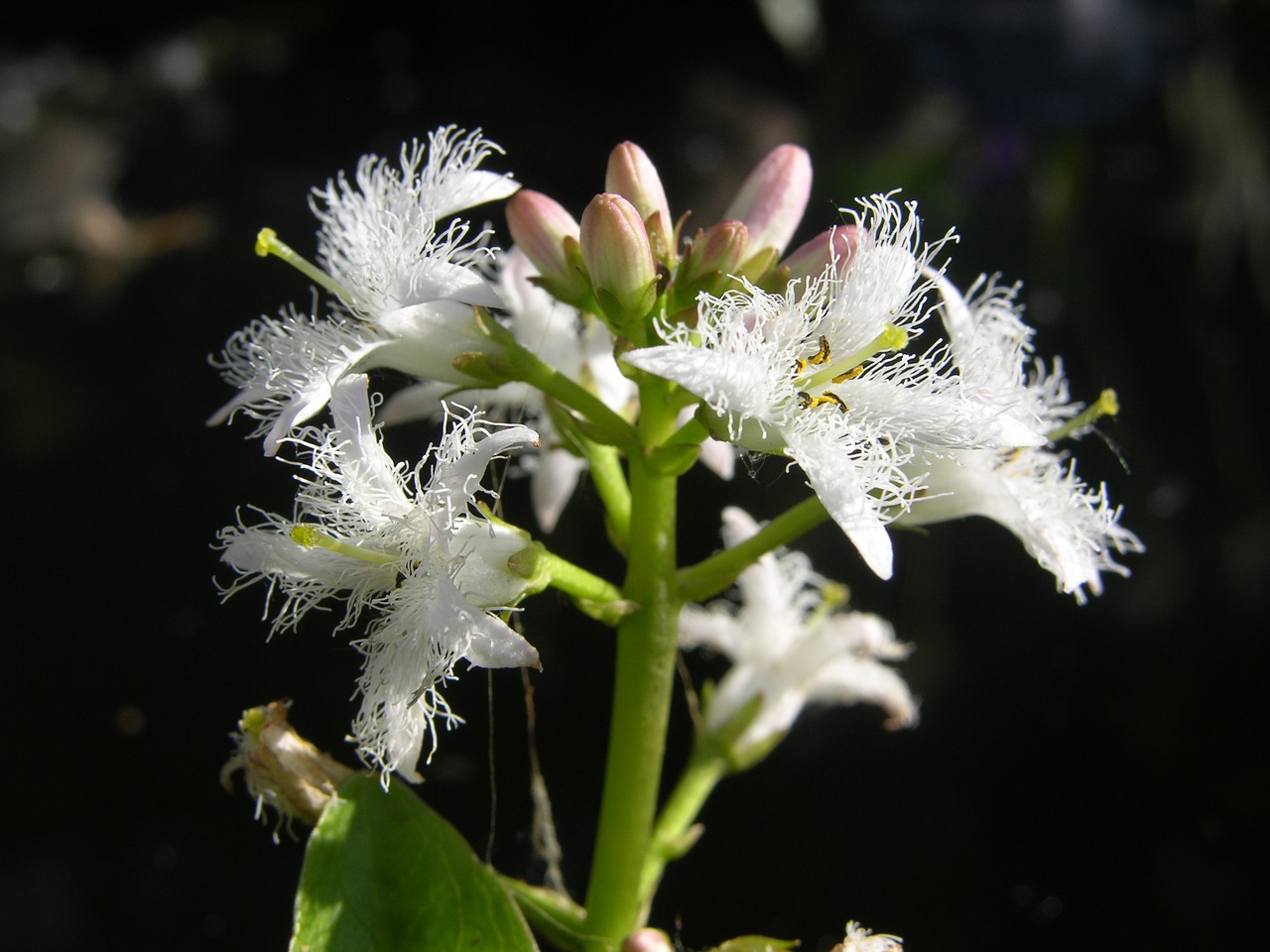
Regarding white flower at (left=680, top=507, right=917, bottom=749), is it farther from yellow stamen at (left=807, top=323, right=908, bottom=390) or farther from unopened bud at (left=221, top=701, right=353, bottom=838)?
unopened bud at (left=221, top=701, right=353, bottom=838)

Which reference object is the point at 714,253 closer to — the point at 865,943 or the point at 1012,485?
the point at 1012,485

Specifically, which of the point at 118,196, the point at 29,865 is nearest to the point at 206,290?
the point at 118,196

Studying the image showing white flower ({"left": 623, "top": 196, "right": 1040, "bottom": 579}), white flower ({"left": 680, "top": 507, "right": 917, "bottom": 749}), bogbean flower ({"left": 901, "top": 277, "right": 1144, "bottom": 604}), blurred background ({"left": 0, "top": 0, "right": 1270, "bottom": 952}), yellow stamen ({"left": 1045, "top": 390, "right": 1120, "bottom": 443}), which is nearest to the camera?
white flower ({"left": 623, "top": 196, "right": 1040, "bottom": 579})

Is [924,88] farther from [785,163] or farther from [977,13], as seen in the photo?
[785,163]

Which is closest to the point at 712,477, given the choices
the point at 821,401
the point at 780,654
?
the point at 780,654

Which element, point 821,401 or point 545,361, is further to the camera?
point 545,361

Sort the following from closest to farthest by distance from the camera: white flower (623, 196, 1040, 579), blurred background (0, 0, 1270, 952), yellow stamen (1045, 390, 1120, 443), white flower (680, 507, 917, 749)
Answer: white flower (623, 196, 1040, 579) → yellow stamen (1045, 390, 1120, 443) → white flower (680, 507, 917, 749) → blurred background (0, 0, 1270, 952)

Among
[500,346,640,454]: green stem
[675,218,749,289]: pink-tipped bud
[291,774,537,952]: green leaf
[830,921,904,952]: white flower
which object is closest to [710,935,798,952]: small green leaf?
[830,921,904,952]: white flower
